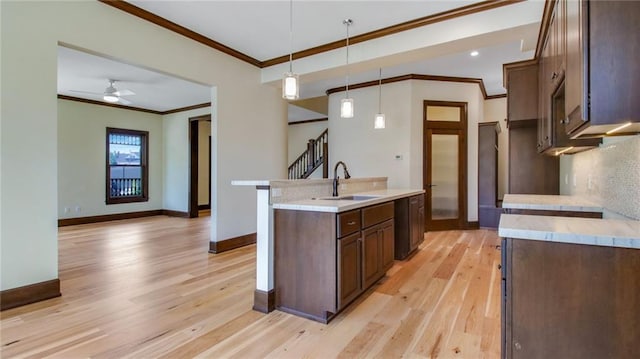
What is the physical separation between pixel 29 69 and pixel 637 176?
4.50 m

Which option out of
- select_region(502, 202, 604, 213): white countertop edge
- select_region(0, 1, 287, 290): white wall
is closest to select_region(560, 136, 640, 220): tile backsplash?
select_region(502, 202, 604, 213): white countertop edge

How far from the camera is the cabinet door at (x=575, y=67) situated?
1.43 metres

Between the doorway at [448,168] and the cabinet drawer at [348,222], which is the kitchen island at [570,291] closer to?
the cabinet drawer at [348,222]

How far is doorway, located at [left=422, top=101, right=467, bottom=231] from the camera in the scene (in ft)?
20.2

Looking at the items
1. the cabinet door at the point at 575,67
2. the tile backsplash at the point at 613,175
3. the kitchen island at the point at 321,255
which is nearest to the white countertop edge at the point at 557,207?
the tile backsplash at the point at 613,175

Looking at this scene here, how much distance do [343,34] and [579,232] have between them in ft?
11.5

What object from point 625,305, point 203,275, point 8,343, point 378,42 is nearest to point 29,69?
point 8,343

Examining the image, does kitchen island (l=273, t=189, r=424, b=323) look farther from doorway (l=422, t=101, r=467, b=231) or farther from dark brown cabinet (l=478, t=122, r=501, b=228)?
dark brown cabinet (l=478, t=122, r=501, b=228)

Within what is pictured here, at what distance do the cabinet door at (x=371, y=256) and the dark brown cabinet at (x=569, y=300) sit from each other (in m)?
1.41

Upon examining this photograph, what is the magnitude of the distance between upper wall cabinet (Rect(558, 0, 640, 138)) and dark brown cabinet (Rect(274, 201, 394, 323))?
1.61 metres

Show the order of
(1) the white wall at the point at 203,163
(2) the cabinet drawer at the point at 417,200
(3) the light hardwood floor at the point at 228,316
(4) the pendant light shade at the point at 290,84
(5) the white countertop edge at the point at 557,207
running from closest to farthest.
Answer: (3) the light hardwood floor at the point at 228,316 < (5) the white countertop edge at the point at 557,207 < (4) the pendant light shade at the point at 290,84 < (2) the cabinet drawer at the point at 417,200 < (1) the white wall at the point at 203,163

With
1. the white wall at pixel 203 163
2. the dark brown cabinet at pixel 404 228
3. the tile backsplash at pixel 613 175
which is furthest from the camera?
the white wall at pixel 203 163

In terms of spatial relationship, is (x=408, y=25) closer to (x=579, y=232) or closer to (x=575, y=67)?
(x=575, y=67)

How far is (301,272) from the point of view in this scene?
2625mm
